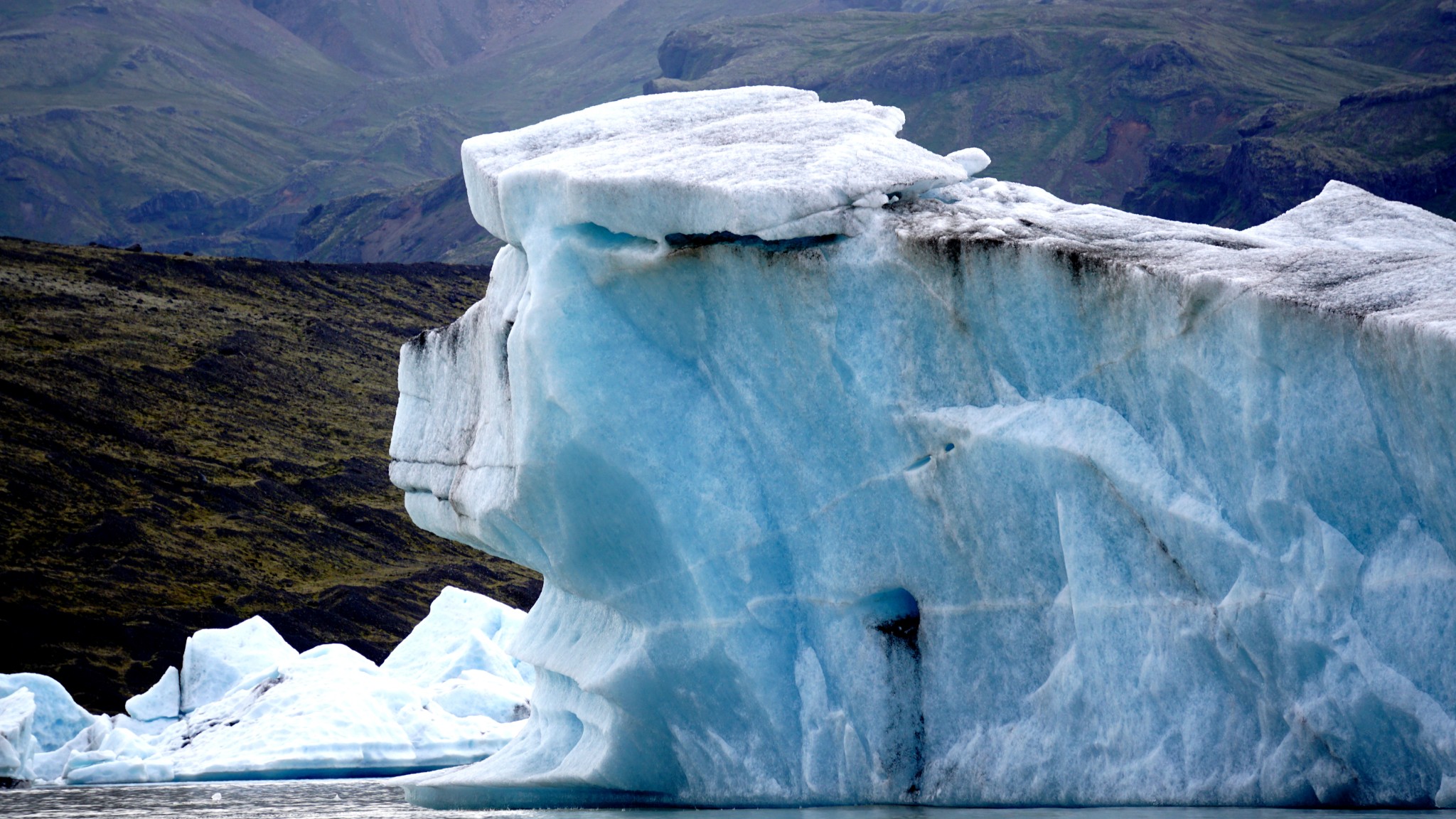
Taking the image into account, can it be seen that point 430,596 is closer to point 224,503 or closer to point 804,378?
point 224,503

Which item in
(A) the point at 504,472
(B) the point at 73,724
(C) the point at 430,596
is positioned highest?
(A) the point at 504,472

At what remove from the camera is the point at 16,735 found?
18.2m

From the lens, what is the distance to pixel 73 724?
824 inches

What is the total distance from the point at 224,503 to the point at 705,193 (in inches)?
1513

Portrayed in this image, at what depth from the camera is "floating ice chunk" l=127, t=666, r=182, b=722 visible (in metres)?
21.8

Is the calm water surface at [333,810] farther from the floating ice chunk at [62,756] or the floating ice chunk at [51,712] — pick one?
the floating ice chunk at [51,712]

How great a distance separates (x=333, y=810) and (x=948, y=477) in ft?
22.2

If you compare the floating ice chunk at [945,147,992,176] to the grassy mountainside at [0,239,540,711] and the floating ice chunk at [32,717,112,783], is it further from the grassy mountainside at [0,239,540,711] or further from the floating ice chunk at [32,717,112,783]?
the grassy mountainside at [0,239,540,711]

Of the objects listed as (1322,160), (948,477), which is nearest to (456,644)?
(948,477)

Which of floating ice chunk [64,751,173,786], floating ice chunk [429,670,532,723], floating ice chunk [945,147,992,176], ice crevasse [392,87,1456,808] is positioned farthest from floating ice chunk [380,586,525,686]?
floating ice chunk [945,147,992,176]

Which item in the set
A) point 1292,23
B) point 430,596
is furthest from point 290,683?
point 1292,23

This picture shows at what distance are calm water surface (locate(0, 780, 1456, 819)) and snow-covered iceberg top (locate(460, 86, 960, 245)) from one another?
3.21 meters

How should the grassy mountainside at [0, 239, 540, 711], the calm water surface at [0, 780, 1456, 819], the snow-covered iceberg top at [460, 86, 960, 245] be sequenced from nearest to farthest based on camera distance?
the calm water surface at [0, 780, 1456, 819] → the snow-covered iceberg top at [460, 86, 960, 245] → the grassy mountainside at [0, 239, 540, 711]

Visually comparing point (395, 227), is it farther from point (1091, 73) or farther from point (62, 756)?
point (62, 756)
